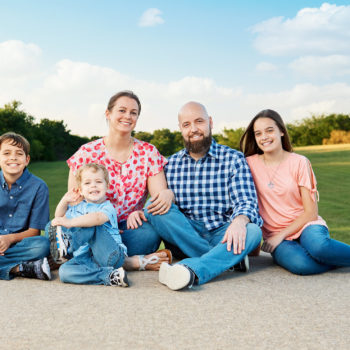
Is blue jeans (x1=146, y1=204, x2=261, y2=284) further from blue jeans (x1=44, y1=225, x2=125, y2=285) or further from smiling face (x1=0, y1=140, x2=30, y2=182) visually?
smiling face (x1=0, y1=140, x2=30, y2=182)

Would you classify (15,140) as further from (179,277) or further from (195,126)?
(179,277)

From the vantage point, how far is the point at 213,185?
11.0 feet

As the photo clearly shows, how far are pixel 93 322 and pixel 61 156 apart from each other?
29777mm

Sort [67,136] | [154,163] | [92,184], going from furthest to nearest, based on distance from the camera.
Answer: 1. [67,136]
2. [154,163]
3. [92,184]

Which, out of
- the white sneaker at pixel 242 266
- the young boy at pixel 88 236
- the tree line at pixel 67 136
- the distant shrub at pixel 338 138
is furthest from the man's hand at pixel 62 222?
the distant shrub at pixel 338 138

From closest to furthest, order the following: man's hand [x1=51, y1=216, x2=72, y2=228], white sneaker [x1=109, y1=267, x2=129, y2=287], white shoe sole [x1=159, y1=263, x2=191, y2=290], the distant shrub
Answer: white shoe sole [x1=159, y1=263, x2=191, y2=290] < white sneaker [x1=109, y1=267, x2=129, y2=287] < man's hand [x1=51, y1=216, x2=72, y2=228] < the distant shrub

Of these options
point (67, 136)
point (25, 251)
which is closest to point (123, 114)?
point (25, 251)

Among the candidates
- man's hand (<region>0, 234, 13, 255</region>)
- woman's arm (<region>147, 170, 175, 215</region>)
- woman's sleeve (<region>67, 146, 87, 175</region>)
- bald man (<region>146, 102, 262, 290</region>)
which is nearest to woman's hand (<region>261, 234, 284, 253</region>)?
bald man (<region>146, 102, 262, 290</region>)

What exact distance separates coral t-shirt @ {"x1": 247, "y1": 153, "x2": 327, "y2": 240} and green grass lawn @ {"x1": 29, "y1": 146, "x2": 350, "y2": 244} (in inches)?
82.1

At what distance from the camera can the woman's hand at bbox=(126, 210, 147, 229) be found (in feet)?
10.6

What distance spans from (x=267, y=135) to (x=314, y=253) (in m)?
0.96

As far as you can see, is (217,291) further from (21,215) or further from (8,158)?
(8,158)

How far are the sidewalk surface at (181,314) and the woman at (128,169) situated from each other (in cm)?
35

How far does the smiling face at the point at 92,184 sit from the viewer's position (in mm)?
2982
